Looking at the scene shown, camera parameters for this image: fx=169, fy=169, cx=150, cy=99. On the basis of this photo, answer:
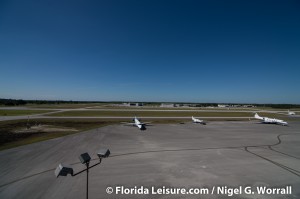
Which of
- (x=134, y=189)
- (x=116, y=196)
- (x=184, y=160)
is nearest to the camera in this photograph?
(x=116, y=196)

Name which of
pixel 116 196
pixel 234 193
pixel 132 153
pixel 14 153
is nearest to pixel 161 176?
pixel 116 196

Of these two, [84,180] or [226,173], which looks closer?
[84,180]

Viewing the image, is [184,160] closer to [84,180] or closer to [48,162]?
[84,180]

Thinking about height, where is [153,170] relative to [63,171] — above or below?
below

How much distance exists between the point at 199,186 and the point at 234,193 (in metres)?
2.27

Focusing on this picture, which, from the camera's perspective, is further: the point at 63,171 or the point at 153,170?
the point at 153,170

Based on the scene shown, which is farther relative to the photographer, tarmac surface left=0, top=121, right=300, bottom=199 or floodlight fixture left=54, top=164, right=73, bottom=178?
tarmac surface left=0, top=121, right=300, bottom=199

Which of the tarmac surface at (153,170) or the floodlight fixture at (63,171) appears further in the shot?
the tarmac surface at (153,170)

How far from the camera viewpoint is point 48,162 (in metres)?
16.3

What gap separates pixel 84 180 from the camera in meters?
12.9

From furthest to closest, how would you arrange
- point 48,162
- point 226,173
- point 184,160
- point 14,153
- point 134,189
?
1. point 14,153
2. point 184,160
3. point 48,162
4. point 226,173
5. point 134,189

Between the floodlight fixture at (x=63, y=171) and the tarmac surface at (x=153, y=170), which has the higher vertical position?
the floodlight fixture at (x=63, y=171)

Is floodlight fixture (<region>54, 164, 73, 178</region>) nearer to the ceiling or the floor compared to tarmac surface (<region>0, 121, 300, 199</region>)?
nearer to the ceiling

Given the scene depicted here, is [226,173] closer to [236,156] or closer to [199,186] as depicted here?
[199,186]
